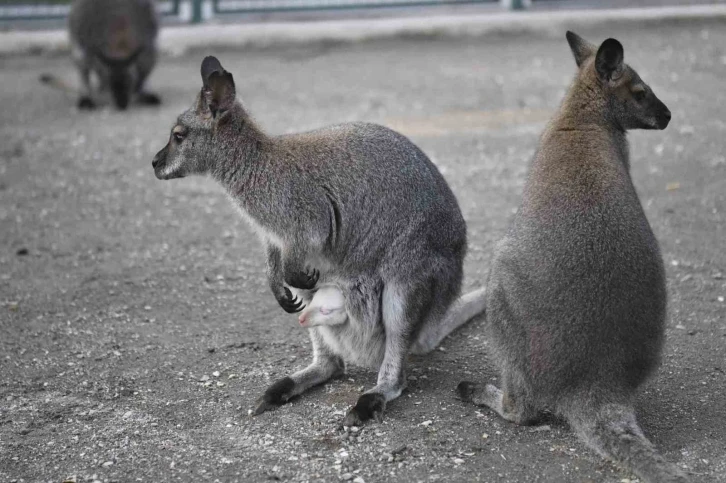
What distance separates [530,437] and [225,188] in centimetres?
159

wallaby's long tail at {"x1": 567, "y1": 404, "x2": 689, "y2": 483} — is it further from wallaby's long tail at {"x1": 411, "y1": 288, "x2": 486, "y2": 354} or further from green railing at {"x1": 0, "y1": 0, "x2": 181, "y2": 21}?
green railing at {"x1": 0, "y1": 0, "x2": 181, "y2": 21}

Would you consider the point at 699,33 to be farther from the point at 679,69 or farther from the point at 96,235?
the point at 96,235

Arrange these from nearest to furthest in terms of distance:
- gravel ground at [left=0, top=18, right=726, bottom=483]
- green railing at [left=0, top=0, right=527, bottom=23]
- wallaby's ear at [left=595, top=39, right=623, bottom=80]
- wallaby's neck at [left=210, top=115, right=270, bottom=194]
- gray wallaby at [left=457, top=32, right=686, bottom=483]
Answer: gray wallaby at [left=457, top=32, right=686, bottom=483] → gravel ground at [left=0, top=18, right=726, bottom=483] → wallaby's ear at [left=595, top=39, right=623, bottom=80] → wallaby's neck at [left=210, top=115, right=270, bottom=194] → green railing at [left=0, top=0, right=527, bottom=23]

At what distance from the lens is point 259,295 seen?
5.25m

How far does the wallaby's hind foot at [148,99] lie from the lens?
9227 mm

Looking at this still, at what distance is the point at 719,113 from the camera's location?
783cm

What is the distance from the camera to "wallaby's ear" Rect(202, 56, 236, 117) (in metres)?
3.96

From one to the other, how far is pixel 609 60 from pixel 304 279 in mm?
1489

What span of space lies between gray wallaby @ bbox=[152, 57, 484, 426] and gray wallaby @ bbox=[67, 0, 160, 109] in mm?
5263

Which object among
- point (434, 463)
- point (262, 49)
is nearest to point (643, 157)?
point (434, 463)

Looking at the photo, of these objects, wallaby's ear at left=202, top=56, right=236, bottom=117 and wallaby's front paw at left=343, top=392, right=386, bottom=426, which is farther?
wallaby's ear at left=202, top=56, right=236, bottom=117

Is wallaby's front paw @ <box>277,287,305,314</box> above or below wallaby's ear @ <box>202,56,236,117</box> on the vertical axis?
below

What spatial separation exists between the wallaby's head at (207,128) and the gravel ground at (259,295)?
95 cm

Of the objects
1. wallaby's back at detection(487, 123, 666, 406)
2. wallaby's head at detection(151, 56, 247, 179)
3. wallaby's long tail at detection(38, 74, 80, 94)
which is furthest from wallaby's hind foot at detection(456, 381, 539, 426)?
wallaby's long tail at detection(38, 74, 80, 94)
